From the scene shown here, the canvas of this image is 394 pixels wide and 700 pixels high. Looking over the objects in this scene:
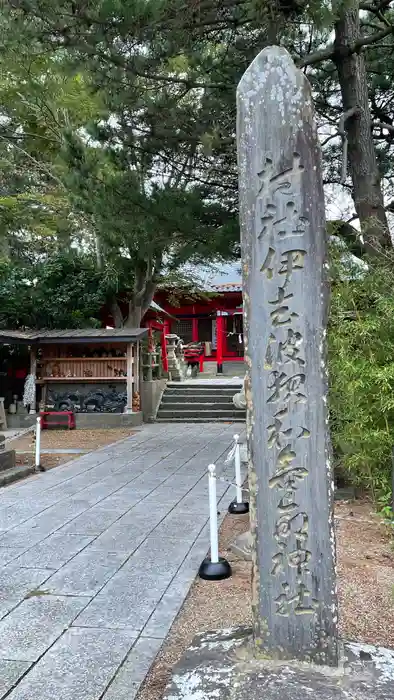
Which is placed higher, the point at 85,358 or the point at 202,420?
the point at 85,358

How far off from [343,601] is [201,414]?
11083 millimetres

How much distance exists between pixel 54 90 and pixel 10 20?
6.89m

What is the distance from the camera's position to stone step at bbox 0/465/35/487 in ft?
22.7

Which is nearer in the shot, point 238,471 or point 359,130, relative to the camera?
point 238,471

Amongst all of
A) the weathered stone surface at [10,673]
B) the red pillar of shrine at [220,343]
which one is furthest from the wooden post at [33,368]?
the weathered stone surface at [10,673]

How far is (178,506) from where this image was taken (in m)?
5.72

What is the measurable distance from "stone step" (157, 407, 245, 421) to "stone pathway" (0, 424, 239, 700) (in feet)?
21.3

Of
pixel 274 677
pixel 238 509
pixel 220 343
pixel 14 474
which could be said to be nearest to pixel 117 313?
pixel 220 343

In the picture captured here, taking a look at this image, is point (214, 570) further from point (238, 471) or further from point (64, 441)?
point (64, 441)

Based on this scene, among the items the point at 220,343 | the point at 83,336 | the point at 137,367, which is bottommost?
the point at 137,367

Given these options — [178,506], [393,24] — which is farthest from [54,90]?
[178,506]

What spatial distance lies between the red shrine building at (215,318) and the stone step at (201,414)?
6423 millimetres

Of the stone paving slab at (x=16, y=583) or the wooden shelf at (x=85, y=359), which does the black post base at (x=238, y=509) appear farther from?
the wooden shelf at (x=85, y=359)

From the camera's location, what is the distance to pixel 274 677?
2109 millimetres
